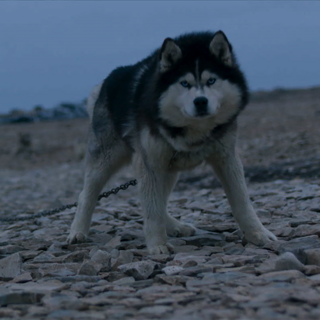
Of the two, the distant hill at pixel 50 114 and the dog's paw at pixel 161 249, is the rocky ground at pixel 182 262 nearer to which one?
the dog's paw at pixel 161 249

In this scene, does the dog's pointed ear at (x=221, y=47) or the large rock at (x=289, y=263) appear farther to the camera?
the dog's pointed ear at (x=221, y=47)

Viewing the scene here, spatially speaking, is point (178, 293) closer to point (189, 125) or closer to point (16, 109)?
point (189, 125)

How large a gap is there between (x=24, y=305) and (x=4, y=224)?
5091mm

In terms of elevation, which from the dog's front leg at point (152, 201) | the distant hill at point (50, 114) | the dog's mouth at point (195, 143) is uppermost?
the distant hill at point (50, 114)

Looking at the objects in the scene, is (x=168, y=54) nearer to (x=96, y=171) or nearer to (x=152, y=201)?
(x=152, y=201)

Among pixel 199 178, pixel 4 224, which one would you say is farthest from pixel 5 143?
pixel 4 224

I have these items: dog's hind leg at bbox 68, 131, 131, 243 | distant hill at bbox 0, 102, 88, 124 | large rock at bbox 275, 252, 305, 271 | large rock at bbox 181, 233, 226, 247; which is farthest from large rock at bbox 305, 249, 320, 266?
distant hill at bbox 0, 102, 88, 124

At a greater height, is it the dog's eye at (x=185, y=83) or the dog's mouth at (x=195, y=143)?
the dog's eye at (x=185, y=83)

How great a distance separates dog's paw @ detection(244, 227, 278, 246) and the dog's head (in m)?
1.11

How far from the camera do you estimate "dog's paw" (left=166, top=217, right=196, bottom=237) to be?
21.4 ft

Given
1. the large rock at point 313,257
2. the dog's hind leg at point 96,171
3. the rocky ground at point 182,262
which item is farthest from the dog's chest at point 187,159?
the large rock at point 313,257

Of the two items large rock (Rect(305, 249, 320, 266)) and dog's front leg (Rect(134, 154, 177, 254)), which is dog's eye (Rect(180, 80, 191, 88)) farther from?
large rock (Rect(305, 249, 320, 266))

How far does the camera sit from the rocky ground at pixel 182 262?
133 inches

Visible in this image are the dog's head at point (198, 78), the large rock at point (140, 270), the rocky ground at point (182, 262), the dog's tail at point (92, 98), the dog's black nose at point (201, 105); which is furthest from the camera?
the dog's tail at point (92, 98)
